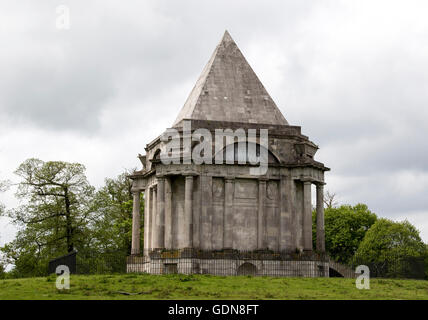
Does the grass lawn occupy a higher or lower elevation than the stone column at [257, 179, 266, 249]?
lower

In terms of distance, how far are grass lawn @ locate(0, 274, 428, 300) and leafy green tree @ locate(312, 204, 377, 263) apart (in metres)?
27.6

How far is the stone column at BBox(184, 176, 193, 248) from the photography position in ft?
122

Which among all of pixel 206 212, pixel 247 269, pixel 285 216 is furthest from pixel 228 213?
pixel 285 216

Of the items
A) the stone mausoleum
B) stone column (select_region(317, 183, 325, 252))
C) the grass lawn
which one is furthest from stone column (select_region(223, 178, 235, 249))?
the grass lawn

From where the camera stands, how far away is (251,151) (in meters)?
39.3

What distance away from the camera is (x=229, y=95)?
41.4 metres

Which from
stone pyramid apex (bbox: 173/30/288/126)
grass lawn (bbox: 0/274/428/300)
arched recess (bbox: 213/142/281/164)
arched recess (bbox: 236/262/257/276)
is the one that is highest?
stone pyramid apex (bbox: 173/30/288/126)

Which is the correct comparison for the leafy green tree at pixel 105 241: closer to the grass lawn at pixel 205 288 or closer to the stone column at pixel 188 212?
the stone column at pixel 188 212

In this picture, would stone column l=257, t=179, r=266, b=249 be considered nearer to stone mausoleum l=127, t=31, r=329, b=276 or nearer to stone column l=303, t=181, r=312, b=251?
stone mausoleum l=127, t=31, r=329, b=276

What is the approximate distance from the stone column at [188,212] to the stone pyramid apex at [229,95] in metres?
3.90

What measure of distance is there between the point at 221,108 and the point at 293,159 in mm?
4907

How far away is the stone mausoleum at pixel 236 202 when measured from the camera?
37.5 meters
